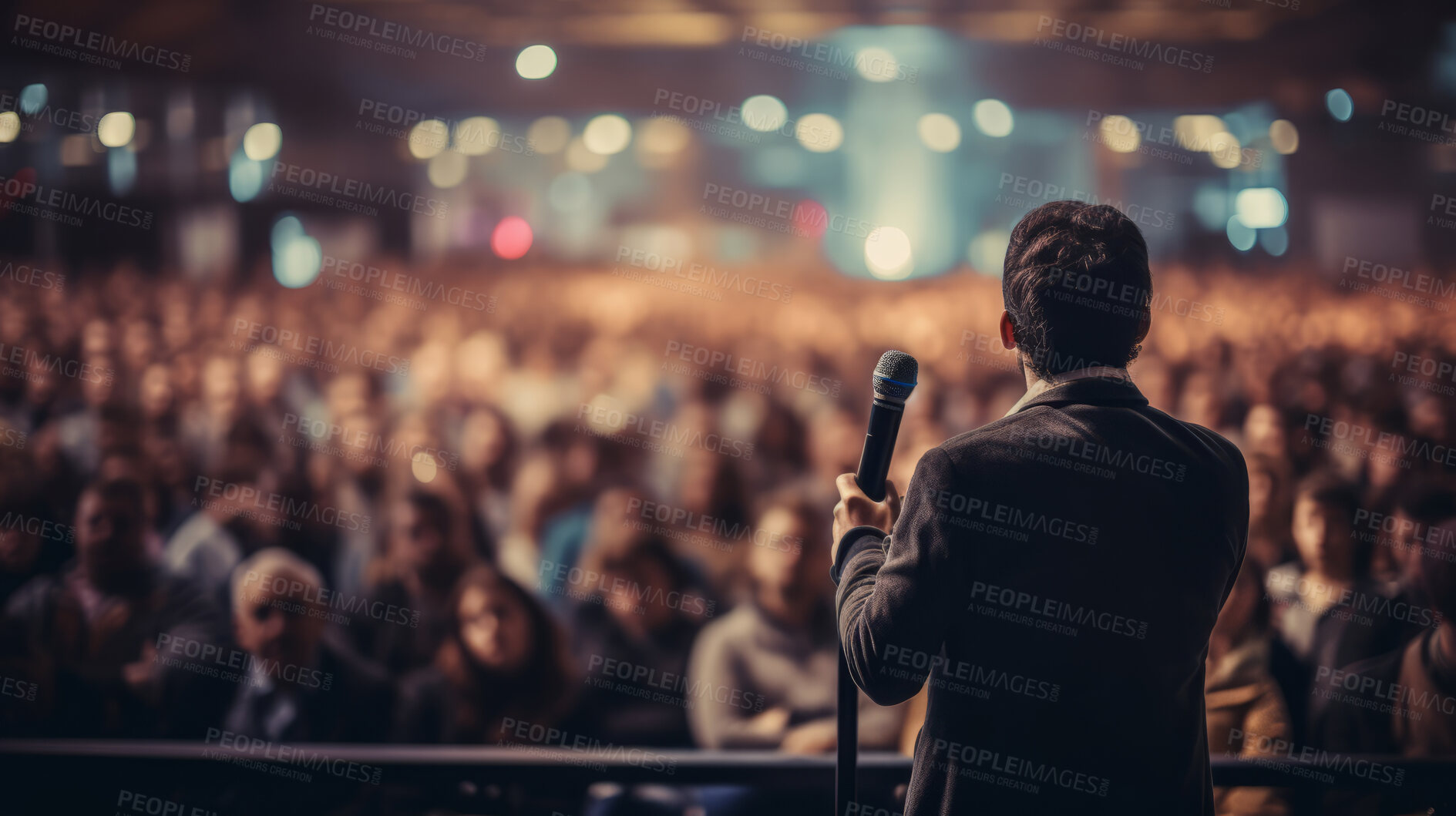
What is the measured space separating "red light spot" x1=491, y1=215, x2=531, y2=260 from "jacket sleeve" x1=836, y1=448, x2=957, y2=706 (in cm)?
3059

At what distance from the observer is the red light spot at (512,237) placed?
30469 mm

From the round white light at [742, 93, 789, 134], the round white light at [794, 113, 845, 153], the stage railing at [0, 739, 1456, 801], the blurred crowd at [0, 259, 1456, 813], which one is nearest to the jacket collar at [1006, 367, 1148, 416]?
the stage railing at [0, 739, 1456, 801]

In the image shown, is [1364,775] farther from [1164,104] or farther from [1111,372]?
[1164,104]

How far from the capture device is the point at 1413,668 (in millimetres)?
2314

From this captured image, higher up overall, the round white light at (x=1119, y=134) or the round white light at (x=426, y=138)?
the round white light at (x=1119, y=134)

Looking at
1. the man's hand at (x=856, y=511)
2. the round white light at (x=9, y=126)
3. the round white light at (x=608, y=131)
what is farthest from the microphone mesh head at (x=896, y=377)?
the round white light at (x=608, y=131)

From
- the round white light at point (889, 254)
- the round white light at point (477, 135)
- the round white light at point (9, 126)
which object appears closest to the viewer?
the round white light at point (9, 126)

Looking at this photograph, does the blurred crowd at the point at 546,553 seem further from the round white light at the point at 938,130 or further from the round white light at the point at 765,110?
the round white light at the point at 938,130

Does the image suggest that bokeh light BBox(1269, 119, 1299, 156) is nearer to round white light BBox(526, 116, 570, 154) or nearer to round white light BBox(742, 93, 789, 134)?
round white light BBox(742, 93, 789, 134)

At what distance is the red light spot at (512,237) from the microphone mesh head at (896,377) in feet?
99.5

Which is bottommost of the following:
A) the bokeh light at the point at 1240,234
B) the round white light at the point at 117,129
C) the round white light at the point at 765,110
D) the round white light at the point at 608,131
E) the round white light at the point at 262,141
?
the round white light at the point at 117,129

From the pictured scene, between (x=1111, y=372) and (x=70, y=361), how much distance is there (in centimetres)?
787

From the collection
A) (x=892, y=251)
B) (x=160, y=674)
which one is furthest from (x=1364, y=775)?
(x=892, y=251)

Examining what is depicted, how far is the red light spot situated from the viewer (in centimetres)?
3047
